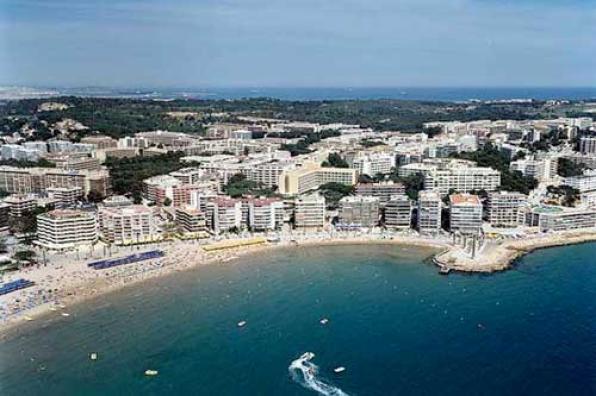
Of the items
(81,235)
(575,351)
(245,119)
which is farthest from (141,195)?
(245,119)

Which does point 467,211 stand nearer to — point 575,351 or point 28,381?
point 575,351

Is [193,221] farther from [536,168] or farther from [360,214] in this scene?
[536,168]

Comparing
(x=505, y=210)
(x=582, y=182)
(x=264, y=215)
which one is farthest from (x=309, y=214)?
(x=582, y=182)

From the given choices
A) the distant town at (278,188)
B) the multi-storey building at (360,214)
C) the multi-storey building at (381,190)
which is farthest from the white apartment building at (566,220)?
the multi-storey building at (360,214)

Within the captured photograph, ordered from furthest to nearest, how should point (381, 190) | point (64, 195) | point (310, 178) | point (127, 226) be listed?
point (310, 178)
point (381, 190)
point (64, 195)
point (127, 226)


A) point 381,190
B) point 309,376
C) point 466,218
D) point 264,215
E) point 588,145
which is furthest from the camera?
point 588,145

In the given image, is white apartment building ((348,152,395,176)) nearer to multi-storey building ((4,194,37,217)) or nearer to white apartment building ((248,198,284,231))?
white apartment building ((248,198,284,231))

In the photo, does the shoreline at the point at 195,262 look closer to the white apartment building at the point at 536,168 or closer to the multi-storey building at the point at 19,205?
the multi-storey building at the point at 19,205
